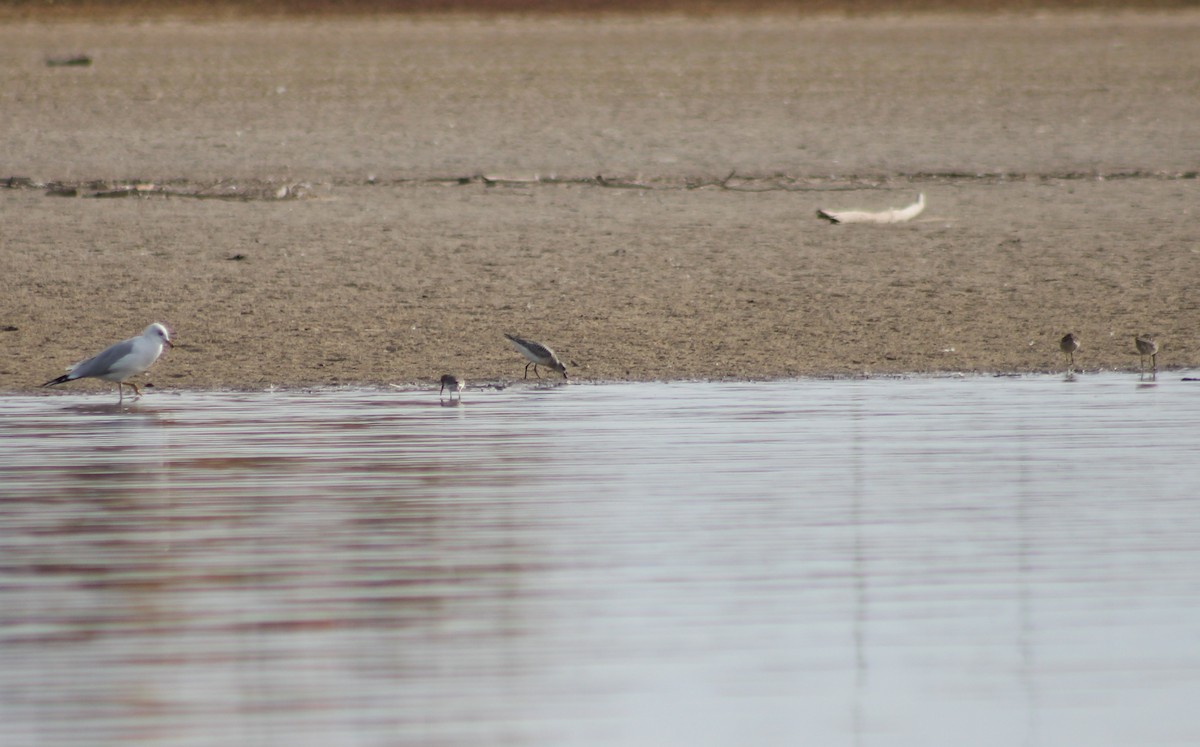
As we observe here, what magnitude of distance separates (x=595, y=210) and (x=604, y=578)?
9.88 metres

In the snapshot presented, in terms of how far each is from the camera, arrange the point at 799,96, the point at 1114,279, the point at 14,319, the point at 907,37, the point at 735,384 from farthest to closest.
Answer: the point at 907,37, the point at 799,96, the point at 1114,279, the point at 14,319, the point at 735,384

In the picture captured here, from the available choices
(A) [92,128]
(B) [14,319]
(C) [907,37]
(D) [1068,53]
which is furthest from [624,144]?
(C) [907,37]

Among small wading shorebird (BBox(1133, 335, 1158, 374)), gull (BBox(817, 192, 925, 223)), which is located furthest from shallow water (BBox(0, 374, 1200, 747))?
gull (BBox(817, 192, 925, 223))

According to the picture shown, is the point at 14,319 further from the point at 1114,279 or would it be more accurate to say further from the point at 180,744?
the point at 180,744

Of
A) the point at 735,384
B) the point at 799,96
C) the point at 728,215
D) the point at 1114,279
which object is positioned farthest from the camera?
the point at 799,96

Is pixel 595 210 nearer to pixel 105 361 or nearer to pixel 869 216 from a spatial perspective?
pixel 869 216

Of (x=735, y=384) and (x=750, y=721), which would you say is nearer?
(x=750, y=721)

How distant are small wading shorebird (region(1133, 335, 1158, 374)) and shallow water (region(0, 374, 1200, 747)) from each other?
1583mm

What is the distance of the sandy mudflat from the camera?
1217 cm

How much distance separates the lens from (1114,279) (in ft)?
44.8

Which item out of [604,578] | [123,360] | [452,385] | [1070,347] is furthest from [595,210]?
[604,578]

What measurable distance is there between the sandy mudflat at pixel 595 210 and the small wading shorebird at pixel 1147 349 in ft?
0.82

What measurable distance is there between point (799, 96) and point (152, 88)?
6970 mm

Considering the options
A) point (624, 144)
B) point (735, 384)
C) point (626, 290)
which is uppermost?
point (624, 144)
